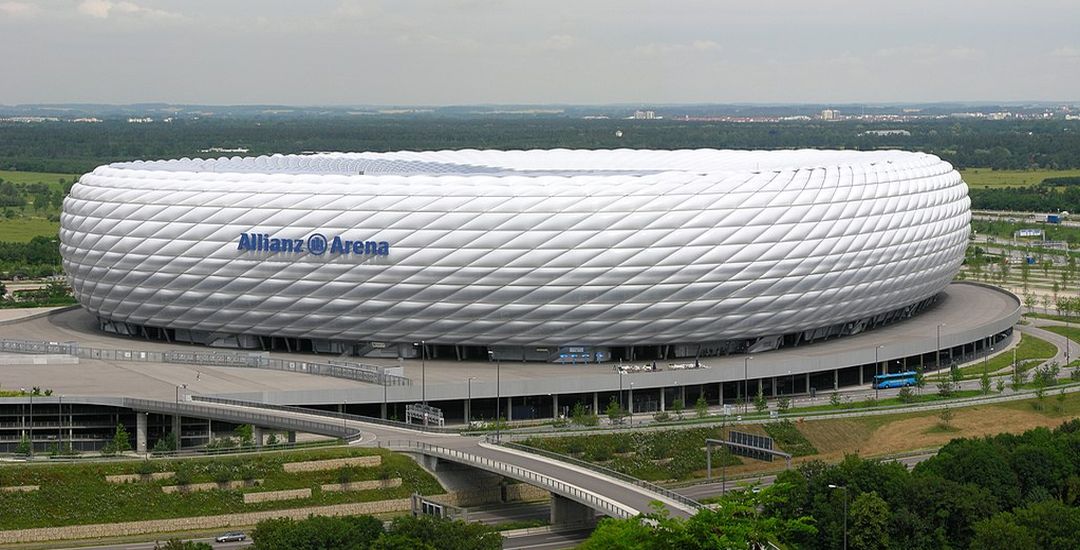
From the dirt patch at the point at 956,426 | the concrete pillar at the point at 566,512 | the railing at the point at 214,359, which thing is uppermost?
the railing at the point at 214,359

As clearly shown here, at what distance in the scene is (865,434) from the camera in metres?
97.4

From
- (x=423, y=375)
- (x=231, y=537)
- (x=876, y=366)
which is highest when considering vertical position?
(x=423, y=375)

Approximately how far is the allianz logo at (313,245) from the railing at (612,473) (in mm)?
19428

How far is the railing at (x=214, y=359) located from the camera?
333 ft

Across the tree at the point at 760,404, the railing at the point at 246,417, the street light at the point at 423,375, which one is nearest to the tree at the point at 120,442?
the railing at the point at 246,417

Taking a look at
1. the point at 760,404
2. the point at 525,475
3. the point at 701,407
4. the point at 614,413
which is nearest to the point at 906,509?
the point at 525,475

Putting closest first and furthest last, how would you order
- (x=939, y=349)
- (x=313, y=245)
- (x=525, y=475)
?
(x=525, y=475) < (x=313, y=245) < (x=939, y=349)

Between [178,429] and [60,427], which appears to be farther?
[60,427]

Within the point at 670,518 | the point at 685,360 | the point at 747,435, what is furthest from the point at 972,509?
the point at 685,360

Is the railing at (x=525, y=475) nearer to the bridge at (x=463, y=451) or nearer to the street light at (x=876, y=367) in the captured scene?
the bridge at (x=463, y=451)

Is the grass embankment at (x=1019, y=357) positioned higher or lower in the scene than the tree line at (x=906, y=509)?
lower

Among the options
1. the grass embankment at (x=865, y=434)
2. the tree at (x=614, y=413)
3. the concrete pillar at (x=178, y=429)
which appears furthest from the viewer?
the tree at (x=614, y=413)

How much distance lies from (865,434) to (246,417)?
34.0 metres

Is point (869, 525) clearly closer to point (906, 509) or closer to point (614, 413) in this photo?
point (906, 509)
